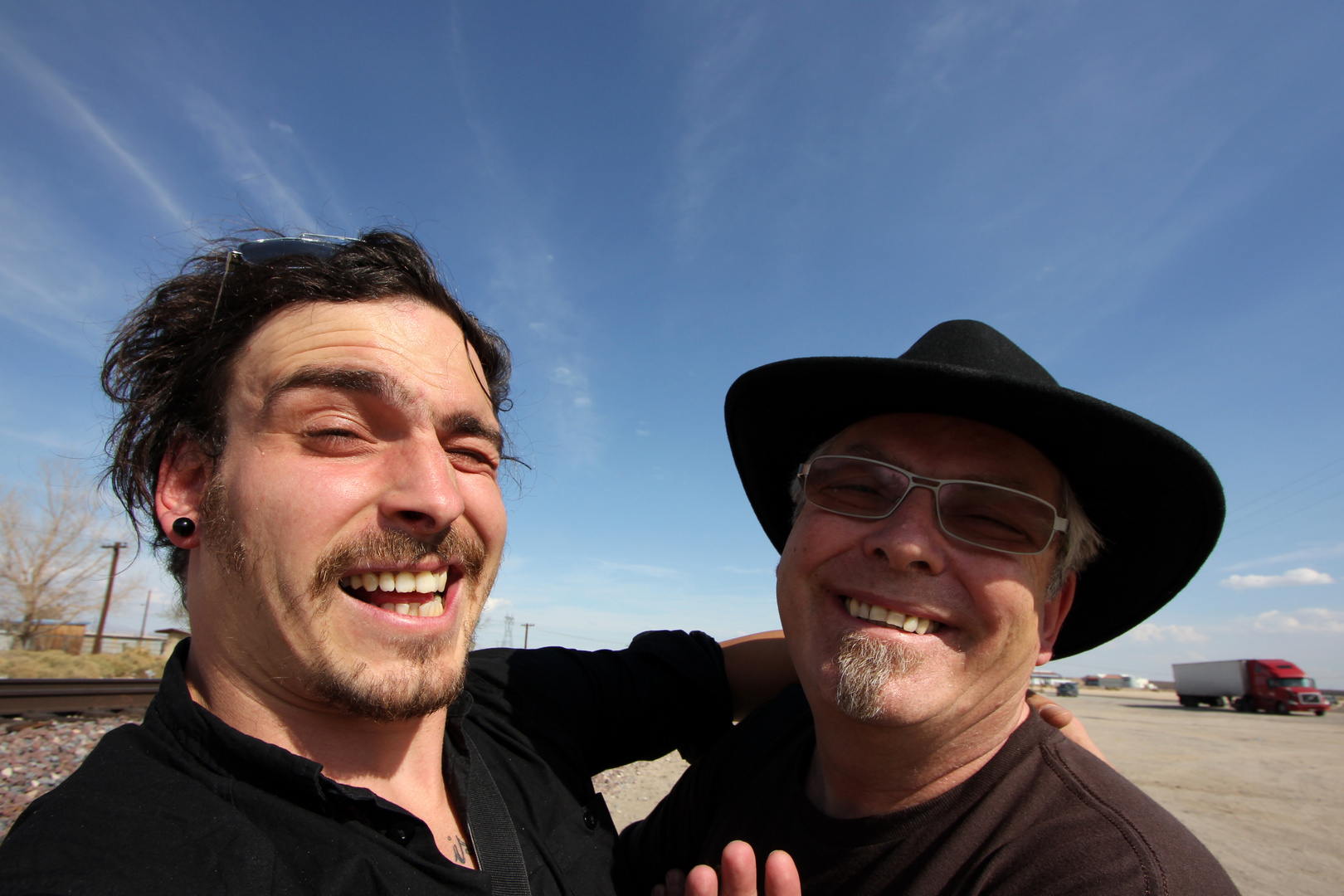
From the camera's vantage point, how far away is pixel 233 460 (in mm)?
1894

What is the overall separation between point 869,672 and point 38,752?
8.45 m

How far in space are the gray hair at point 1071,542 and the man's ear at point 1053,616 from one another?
0.11 ft

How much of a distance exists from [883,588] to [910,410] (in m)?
0.61

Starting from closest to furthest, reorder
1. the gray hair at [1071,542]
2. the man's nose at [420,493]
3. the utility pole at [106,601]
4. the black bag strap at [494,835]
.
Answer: the black bag strap at [494,835]
the man's nose at [420,493]
the gray hair at [1071,542]
the utility pole at [106,601]

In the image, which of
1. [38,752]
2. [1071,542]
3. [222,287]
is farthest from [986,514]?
[38,752]

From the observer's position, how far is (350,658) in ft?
Result: 5.86

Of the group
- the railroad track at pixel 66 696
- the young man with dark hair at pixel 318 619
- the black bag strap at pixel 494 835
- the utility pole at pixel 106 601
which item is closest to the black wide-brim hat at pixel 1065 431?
the young man with dark hair at pixel 318 619

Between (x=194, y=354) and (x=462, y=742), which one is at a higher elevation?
(x=194, y=354)

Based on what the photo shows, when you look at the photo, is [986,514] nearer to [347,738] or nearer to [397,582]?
[397,582]

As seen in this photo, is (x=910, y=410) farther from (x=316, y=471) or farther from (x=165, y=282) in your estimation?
(x=165, y=282)

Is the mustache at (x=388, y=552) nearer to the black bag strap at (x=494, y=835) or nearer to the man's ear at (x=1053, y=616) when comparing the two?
the black bag strap at (x=494, y=835)

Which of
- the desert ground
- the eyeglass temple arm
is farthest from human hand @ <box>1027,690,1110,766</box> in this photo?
the desert ground

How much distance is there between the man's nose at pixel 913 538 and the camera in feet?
6.59

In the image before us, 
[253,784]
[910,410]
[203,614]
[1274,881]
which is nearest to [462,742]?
[253,784]
